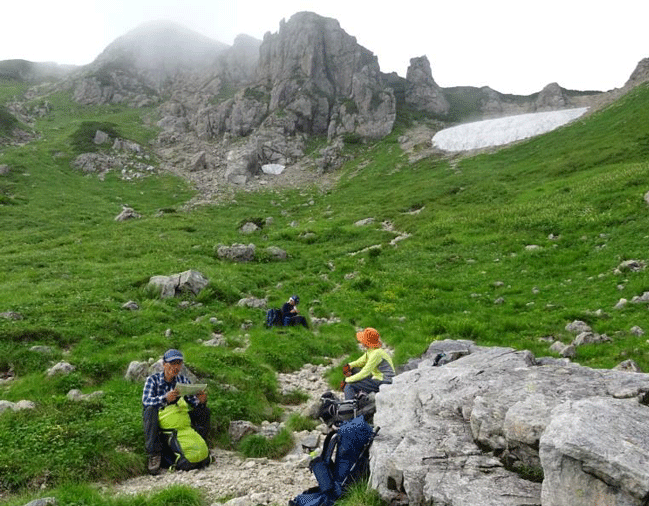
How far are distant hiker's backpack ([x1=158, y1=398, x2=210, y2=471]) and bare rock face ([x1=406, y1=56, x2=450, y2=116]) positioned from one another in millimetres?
120265

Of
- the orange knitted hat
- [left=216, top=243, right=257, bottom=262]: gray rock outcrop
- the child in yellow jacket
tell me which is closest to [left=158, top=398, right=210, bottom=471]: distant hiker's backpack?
the child in yellow jacket

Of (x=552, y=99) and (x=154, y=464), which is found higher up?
(x=552, y=99)

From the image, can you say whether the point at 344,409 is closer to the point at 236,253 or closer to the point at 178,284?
the point at 178,284

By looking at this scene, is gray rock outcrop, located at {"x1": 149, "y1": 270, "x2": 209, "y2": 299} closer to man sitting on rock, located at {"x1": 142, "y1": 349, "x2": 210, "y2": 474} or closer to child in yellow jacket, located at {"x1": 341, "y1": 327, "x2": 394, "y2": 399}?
man sitting on rock, located at {"x1": 142, "y1": 349, "x2": 210, "y2": 474}

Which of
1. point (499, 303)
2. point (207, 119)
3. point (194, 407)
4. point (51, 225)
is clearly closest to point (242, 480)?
point (194, 407)

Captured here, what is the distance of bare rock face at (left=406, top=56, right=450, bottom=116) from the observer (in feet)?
396

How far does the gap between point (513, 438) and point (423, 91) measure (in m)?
129

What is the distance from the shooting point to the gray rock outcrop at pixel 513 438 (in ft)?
16.8

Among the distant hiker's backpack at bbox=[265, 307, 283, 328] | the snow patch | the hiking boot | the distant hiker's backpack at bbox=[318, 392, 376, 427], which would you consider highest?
the snow patch

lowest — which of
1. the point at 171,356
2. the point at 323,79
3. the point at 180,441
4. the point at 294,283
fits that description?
the point at 294,283

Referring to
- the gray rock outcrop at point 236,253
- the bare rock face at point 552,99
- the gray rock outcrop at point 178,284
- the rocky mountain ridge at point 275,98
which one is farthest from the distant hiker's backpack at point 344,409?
the bare rock face at point 552,99

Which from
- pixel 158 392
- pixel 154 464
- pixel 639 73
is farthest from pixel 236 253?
pixel 639 73

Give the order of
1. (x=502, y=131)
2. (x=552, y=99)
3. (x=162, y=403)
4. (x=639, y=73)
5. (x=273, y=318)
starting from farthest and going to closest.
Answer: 1. (x=552, y=99)
2. (x=639, y=73)
3. (x=502, y=131)
4. (x=273, y=318)
5. (x=162, y=403)

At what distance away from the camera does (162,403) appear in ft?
32.5
